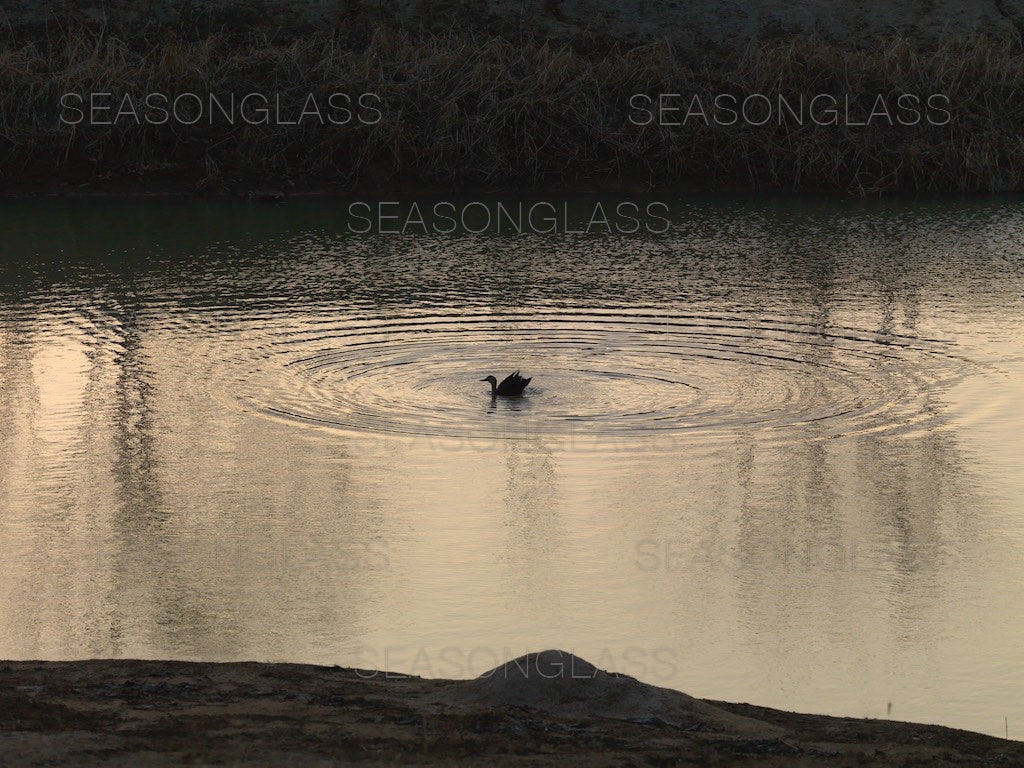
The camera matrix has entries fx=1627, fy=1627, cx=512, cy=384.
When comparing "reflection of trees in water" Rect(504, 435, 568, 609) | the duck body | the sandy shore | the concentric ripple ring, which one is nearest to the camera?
the sandy shore

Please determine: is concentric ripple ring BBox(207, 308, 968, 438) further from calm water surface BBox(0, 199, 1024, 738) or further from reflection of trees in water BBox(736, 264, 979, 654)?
reflection of trees in water BBox(736, 264, 979, 654)

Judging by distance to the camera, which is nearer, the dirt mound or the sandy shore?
the sandy shore

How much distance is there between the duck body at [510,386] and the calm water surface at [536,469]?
0.37 feet

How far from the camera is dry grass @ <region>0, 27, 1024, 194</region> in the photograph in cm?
2523

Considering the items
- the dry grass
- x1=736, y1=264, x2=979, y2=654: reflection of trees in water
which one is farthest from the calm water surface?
the dry grass

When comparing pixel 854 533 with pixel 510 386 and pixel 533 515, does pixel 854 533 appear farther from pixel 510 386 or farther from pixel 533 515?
pixel 510 386

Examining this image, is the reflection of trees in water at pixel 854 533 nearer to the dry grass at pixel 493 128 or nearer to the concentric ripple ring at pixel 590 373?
the concentric ripple ring at pixel 590 373

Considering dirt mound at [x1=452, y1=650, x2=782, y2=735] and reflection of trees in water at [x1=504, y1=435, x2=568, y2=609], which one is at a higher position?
reflection of trees in water at [x1=504, y1=435, x2=568, y2=609]

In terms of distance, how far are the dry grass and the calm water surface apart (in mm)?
7162

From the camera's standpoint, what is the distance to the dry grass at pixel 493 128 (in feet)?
82.8

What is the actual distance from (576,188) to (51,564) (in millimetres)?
17812

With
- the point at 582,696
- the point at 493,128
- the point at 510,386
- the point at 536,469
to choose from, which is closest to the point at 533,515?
the point at 536,469

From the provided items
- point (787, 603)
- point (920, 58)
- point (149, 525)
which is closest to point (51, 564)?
point (149, 525)

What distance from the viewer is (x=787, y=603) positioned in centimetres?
779
